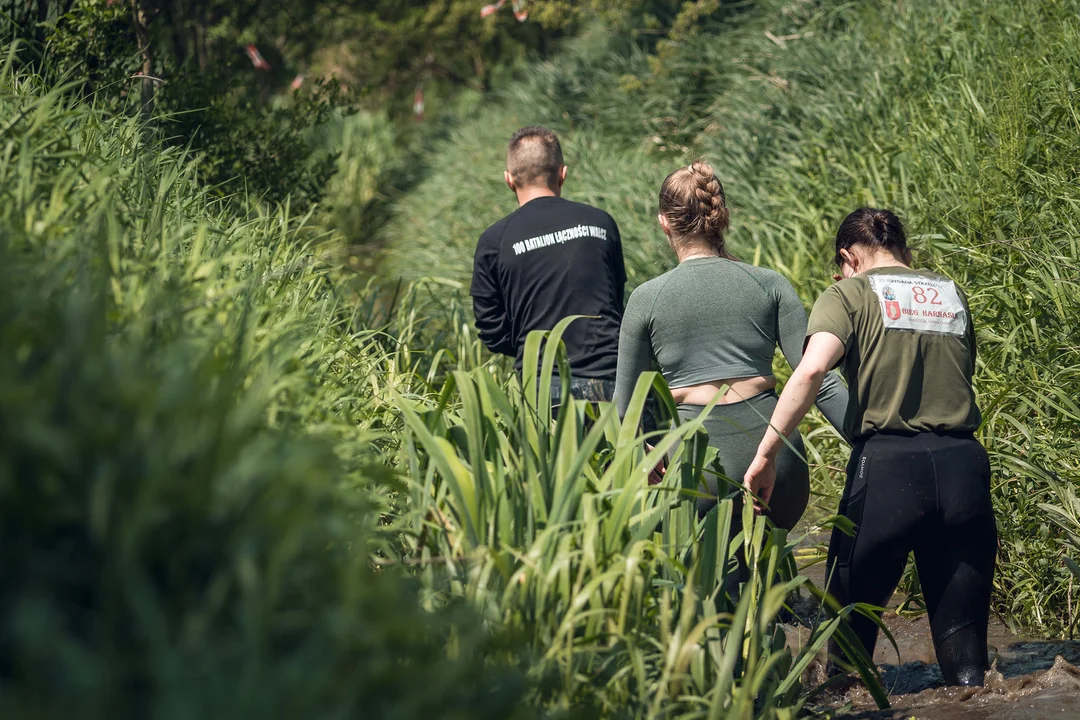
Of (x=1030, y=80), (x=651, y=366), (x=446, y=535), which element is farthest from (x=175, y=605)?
(x=1030, y=80)

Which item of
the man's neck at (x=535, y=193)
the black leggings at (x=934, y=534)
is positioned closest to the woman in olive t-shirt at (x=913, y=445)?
the black leggings at (x=934, y=534)

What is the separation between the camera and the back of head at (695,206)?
356cm

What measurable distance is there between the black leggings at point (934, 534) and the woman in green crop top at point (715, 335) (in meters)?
0.25

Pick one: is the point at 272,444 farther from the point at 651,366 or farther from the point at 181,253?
the point at 651,366

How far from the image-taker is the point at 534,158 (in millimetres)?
4316

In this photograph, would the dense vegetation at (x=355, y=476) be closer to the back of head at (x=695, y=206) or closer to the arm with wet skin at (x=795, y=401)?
the arm with wet skin at (x=795, y=401)

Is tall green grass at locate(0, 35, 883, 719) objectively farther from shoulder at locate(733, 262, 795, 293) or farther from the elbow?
shoulder at locate(733, 262, 795, 293)

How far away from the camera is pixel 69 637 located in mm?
1508

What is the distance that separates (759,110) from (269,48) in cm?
484

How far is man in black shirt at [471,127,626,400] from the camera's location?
13.7 feet

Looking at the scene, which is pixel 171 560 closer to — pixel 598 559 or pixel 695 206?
pixel 598 559

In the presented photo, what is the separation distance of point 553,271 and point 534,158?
496mm

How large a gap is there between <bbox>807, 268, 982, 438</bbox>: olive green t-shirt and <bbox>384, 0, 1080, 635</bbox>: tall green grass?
35.9 inches

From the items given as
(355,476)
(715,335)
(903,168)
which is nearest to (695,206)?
(715,335)
